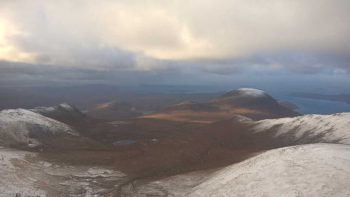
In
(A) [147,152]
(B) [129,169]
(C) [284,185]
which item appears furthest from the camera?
(A) [147,152]

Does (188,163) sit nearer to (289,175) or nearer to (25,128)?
(289,175)

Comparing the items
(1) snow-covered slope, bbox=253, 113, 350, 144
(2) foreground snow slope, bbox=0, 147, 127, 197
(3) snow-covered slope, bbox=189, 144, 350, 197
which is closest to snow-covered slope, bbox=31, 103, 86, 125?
(1) snow-covered slope, bbox=253, 113, 350, 144

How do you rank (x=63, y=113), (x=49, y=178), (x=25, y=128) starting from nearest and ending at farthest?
(x=49, y=178) → (x=25, y=128) → (x=63, y=113)

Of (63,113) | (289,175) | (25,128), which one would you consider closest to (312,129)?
(289,175)

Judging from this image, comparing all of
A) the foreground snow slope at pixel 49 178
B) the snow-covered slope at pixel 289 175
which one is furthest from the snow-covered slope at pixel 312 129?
the foreground snow slope at pixel 49 178

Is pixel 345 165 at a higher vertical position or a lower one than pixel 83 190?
higher

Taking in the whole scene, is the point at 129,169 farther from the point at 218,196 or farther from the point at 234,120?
the point at 234,120

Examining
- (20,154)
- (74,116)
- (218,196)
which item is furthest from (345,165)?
(74,116)
